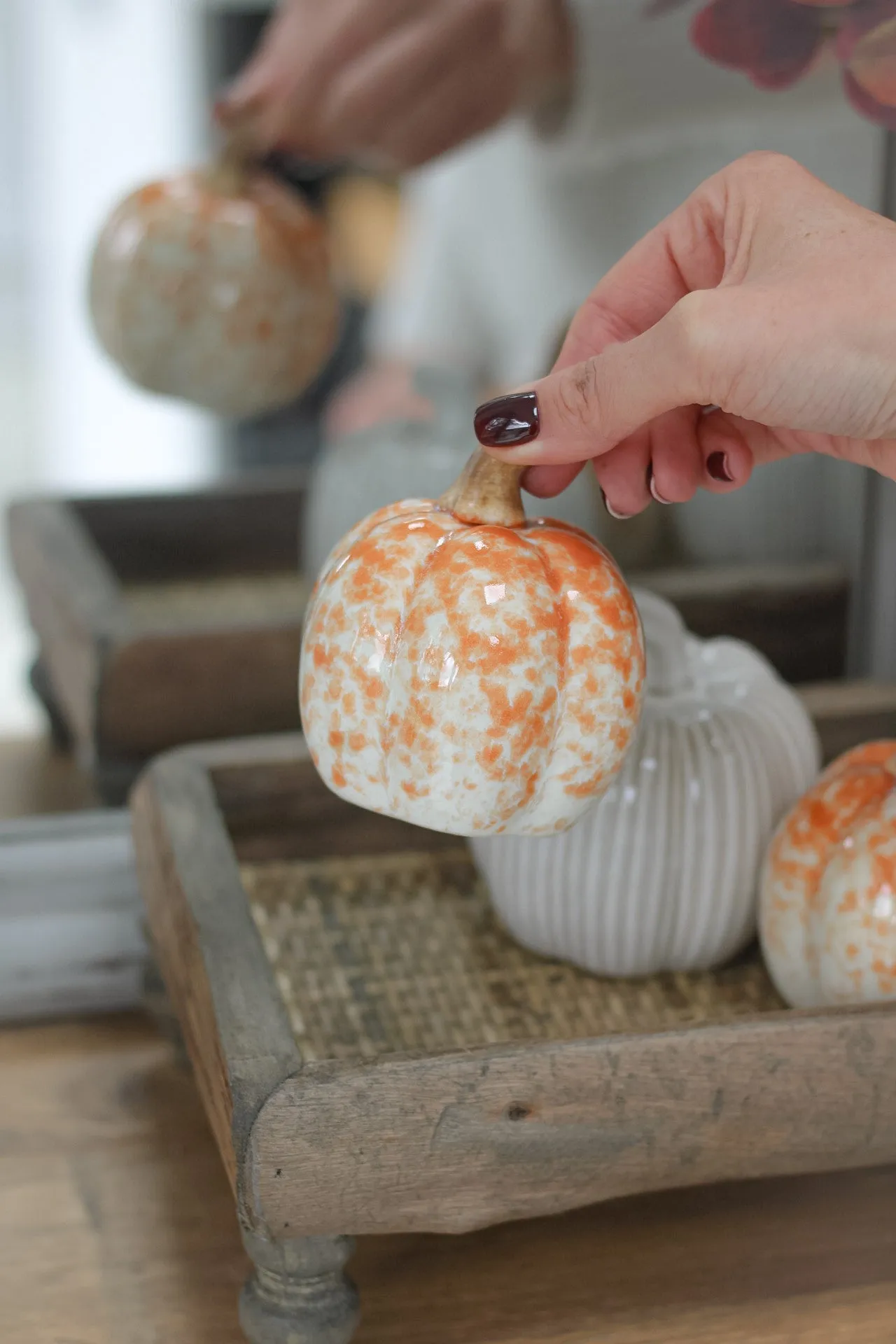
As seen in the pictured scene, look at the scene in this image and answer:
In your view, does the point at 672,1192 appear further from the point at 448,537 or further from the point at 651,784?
the point at 448,537

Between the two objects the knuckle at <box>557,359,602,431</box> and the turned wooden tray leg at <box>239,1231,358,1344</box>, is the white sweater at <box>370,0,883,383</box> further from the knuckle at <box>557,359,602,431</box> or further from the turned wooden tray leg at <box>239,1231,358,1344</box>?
the turned wooden tray leg at <box>239,1231,358,1344</box>

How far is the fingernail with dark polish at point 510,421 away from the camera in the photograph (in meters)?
0.44

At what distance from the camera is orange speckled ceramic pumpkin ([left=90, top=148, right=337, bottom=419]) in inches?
27.7

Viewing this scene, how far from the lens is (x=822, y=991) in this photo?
528mm

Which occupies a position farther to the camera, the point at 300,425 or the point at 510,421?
the point at 300,425

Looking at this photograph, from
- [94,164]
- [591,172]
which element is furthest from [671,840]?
[94,164]

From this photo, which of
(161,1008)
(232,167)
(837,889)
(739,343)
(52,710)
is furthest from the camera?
(52,710)

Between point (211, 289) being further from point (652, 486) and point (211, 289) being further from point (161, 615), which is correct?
point (652, 486)

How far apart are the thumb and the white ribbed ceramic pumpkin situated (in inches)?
5.9

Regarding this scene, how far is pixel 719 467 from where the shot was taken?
499 mm

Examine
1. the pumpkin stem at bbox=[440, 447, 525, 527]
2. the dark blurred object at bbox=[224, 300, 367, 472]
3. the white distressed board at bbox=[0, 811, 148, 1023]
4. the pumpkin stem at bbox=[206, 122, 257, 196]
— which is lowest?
the dark blurred object at bbox=[224, 300, 367, 472]

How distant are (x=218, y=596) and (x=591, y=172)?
12.6 inches

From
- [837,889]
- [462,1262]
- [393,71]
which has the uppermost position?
[393,71]

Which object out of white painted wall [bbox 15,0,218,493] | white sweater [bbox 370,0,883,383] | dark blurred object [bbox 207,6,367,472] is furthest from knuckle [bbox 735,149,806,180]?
white painted wall [bbox 15,0,218,493]
